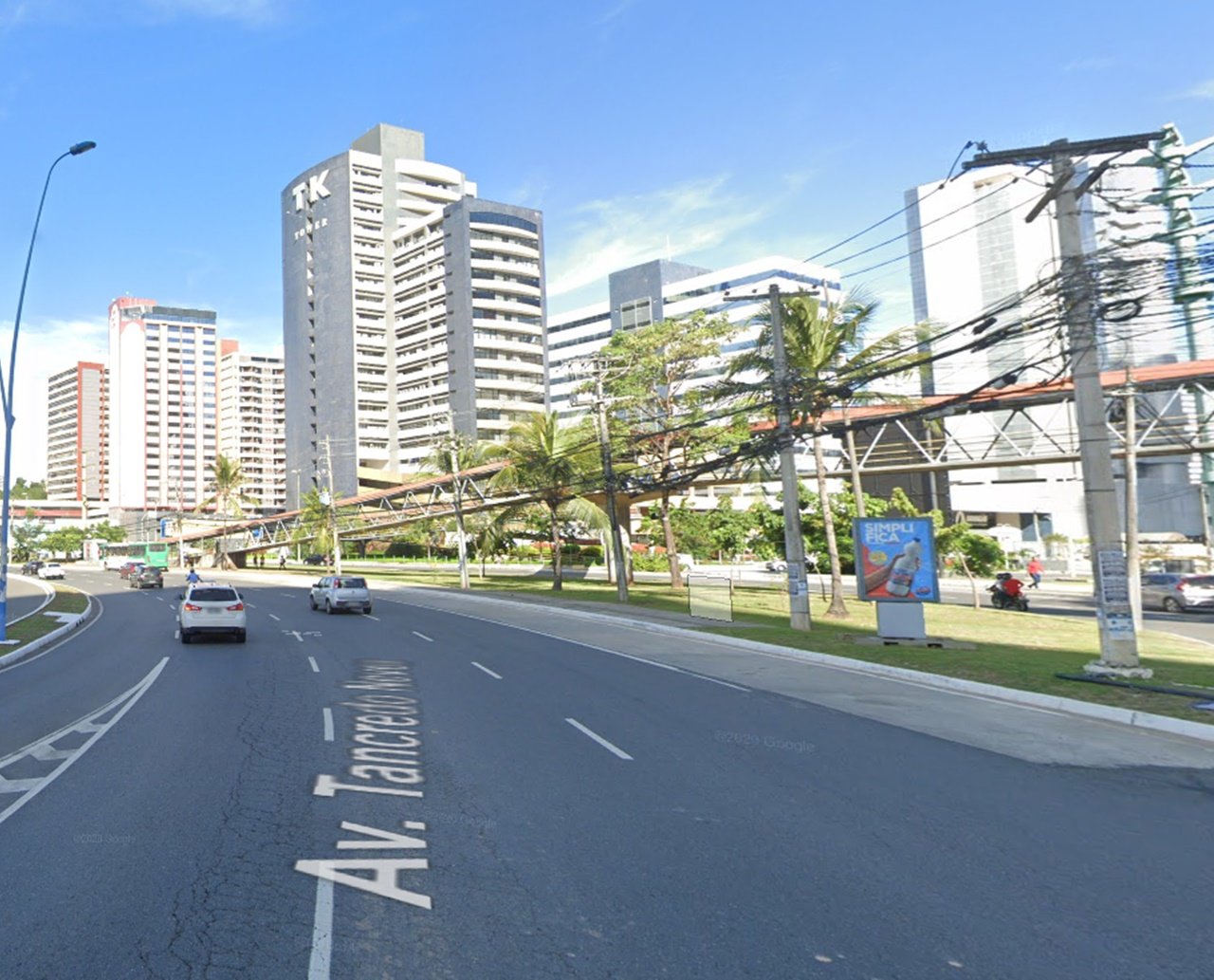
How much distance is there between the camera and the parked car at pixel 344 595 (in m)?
31.9

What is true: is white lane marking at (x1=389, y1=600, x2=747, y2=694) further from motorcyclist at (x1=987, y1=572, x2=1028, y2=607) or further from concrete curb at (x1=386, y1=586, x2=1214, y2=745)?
motorcyclist at (x1=987, y1=572, x2=1028, y2=607)

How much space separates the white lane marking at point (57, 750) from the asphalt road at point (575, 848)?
7 centimetres

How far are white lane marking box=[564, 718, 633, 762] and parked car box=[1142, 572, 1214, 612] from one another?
102 ft

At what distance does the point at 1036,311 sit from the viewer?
14992mm

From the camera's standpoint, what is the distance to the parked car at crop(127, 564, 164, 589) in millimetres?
57375

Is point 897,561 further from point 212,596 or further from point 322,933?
point 322,933

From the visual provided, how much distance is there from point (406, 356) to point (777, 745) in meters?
114

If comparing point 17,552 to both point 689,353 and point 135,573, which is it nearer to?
point 135,573

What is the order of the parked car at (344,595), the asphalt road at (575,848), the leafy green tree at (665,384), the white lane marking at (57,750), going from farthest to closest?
the leafy green tree at (665,384), the parked car at (344,595), the white lane marking at (57,750), the asphalt road at (575,848)

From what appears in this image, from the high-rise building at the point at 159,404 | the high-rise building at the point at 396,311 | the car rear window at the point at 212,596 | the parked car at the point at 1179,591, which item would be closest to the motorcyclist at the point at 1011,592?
the parked car at the point at 1179,591

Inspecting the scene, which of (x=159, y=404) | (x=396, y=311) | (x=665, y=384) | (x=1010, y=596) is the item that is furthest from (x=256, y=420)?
(x=1010, y=596)

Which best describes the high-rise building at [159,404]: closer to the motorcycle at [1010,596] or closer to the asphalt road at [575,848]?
the motorcycle at [1010,596]

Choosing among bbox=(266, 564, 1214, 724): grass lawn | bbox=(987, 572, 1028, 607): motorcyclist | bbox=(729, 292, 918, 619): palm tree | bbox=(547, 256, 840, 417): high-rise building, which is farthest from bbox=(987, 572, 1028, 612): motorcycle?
bbox=(547, 256, 840, 417): high-rise building

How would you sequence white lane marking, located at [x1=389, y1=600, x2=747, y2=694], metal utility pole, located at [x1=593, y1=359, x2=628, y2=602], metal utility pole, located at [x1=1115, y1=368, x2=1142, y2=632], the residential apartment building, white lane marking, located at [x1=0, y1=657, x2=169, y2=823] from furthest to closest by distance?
metal utility pole, located at [x1=593, y1=359, x2=628, y2=602] → metal utility pole, located at [x1=1115, y1=368, x2=1142, y2=632] → white lane marking, located at [x1=389, y1=600, x2=747, y2=694] → the residential apartment building → white lane marking, located at [x1=0, y1=657, x2=169, y2=823]
